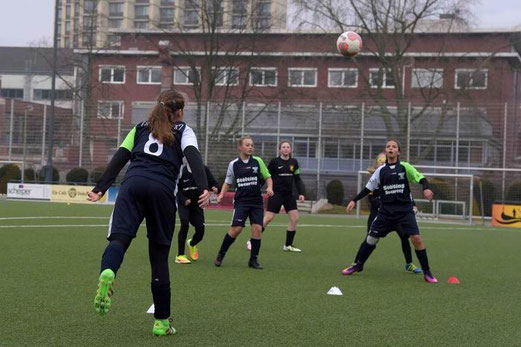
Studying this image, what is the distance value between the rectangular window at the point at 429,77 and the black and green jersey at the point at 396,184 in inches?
1303

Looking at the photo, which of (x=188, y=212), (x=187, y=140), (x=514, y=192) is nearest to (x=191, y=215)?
(x=188, y=212)

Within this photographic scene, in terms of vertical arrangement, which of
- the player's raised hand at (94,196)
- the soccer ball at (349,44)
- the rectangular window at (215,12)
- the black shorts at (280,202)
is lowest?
the black shorts at (280,202)

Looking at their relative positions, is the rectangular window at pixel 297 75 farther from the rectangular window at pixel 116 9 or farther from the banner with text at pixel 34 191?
the rectangular window at pixel 116 9

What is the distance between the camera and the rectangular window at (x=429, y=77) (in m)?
42.1

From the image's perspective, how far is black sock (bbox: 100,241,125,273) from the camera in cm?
523

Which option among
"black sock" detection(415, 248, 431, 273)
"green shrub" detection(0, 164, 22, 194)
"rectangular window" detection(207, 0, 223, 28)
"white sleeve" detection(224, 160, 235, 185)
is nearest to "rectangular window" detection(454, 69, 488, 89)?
"rectangular window" detection(207, 0, 223, 28)

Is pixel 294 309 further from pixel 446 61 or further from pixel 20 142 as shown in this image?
pixel 446 61

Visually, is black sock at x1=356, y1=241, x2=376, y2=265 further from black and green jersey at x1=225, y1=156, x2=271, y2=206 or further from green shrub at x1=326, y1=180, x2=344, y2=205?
green shrub at x1=326, y1=180, x2=344, y2=205

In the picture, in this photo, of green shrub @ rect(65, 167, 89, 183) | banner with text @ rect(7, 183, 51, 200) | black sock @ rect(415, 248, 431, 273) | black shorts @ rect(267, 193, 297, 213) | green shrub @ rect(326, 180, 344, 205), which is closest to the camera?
black sock @ rect(415, 248, 431, 273)

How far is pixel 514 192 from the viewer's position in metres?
29.8

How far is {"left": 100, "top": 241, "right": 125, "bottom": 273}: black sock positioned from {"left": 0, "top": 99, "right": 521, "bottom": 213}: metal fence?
83.4ft

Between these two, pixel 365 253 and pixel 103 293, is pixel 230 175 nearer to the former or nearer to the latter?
pixel 365 253

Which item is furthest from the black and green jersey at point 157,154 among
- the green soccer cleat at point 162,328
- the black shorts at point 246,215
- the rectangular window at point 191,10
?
the rectangular window at point 191,10

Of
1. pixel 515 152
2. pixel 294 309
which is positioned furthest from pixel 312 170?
pixel 294 309
